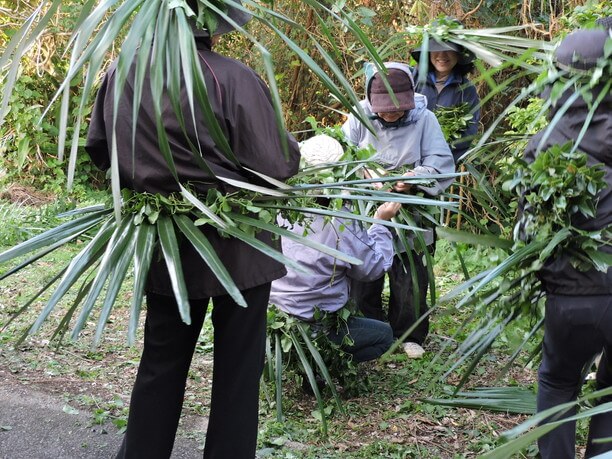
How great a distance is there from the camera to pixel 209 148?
9.21 feet

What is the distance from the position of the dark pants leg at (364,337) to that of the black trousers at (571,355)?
4.32 feet

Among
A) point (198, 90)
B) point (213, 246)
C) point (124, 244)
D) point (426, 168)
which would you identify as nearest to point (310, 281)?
point (426, 168)

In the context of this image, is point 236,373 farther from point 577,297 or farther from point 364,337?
point 364,337

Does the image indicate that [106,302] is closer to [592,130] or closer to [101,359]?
[592,130]

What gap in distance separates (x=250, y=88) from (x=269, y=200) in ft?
1.32

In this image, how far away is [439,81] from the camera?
535 cm

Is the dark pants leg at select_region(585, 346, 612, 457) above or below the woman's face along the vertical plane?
below

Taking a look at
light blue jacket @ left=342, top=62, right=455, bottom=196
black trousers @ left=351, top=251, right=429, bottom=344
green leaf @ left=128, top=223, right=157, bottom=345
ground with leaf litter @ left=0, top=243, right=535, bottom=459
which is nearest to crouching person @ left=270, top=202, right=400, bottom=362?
ground with leaf litter @ left=0, top=243, right=535, bottom=459

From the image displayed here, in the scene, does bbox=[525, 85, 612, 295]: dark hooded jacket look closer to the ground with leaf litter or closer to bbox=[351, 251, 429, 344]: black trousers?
the ground with leaf litter

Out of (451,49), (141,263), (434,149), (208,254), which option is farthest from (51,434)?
(451,49)

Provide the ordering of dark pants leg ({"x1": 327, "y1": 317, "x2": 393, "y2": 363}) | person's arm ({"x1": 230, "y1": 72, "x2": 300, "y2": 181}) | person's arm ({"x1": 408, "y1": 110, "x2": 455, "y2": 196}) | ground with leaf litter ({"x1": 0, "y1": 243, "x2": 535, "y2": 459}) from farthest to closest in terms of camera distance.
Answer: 1. person's arm ({"x1": 408, "y1": 110, "x2": 455, "y2": 196})
2. dark pants leg ({"x1": 327, "y1": 317, "x2": 393, "y2": 363})
3. ground with leaf litter ({"x1": 0, "y1": 243, "x2": 535, "y2": 459})
4. person's arm ({"x1": 230, "y1": 72, "x2": 300, "y2": 181})

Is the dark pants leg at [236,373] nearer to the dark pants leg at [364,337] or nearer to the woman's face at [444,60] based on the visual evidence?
the dark pants leg at [364,337]

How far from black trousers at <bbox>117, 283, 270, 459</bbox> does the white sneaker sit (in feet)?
6.99

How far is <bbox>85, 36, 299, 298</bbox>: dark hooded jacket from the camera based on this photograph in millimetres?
2789
